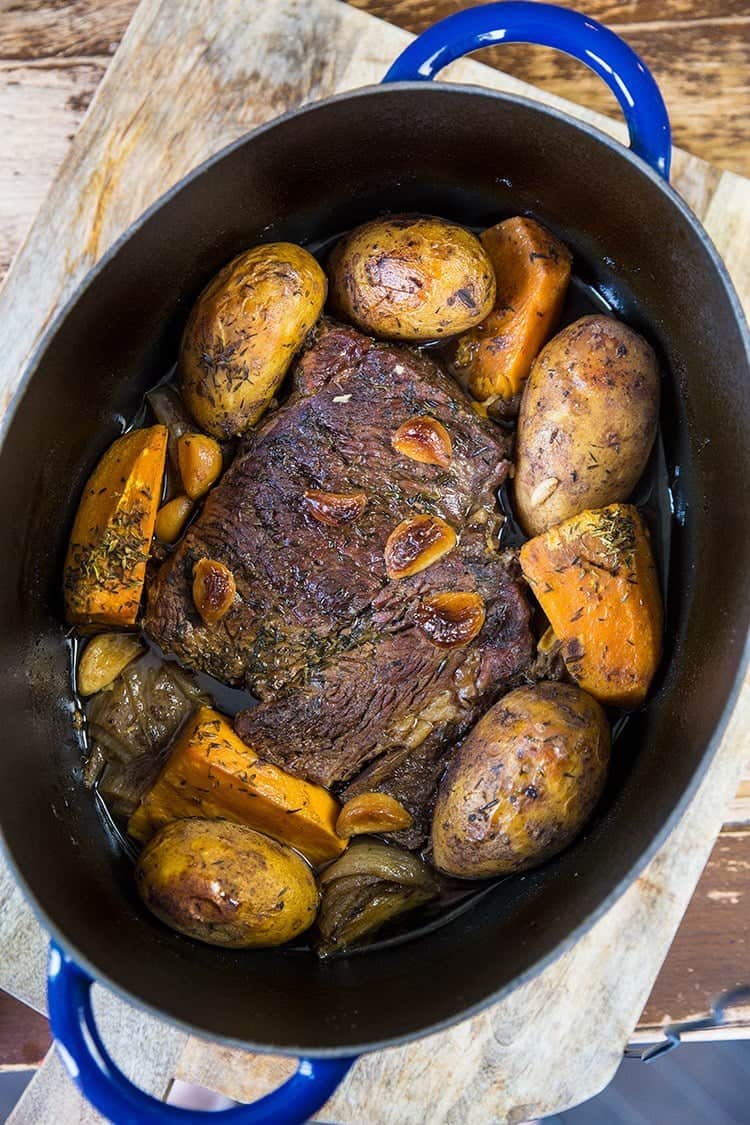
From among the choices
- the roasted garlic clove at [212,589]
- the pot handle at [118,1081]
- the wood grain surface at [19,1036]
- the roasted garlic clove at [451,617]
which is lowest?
the wood grain surface at [19,1036]

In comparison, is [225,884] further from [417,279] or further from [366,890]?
[417,279]

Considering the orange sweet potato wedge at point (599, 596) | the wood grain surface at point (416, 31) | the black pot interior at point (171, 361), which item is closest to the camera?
the black pot interior at point (171, 361)

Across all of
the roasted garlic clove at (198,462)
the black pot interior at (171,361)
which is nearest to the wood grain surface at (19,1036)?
the black pot interior at (171,361)

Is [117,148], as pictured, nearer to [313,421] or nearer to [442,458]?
[313,421]

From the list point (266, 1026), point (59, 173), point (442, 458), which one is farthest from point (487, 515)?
point (59, 173)

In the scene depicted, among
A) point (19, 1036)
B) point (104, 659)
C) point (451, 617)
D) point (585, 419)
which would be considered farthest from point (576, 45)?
point (19, 1036)

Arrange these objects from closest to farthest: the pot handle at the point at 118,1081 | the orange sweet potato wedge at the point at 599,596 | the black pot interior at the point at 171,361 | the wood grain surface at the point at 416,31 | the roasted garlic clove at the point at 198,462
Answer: the pot handle at the point at 118,1081
the black pot interior at the point at 171,361
the orange sweet potato wedge at the point at 599,596
the roasted garlic clove at the point at 198,462
the wood grain surface at the point at 416,31

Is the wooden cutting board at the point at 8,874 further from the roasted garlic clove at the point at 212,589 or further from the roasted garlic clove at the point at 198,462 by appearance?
the roasted garlic clove at the point at 212,589

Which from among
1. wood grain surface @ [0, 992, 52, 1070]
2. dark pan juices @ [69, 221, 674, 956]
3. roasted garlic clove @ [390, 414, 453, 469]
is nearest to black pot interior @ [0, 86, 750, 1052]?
dark pan juices @ [69, 221, 674, 956]
